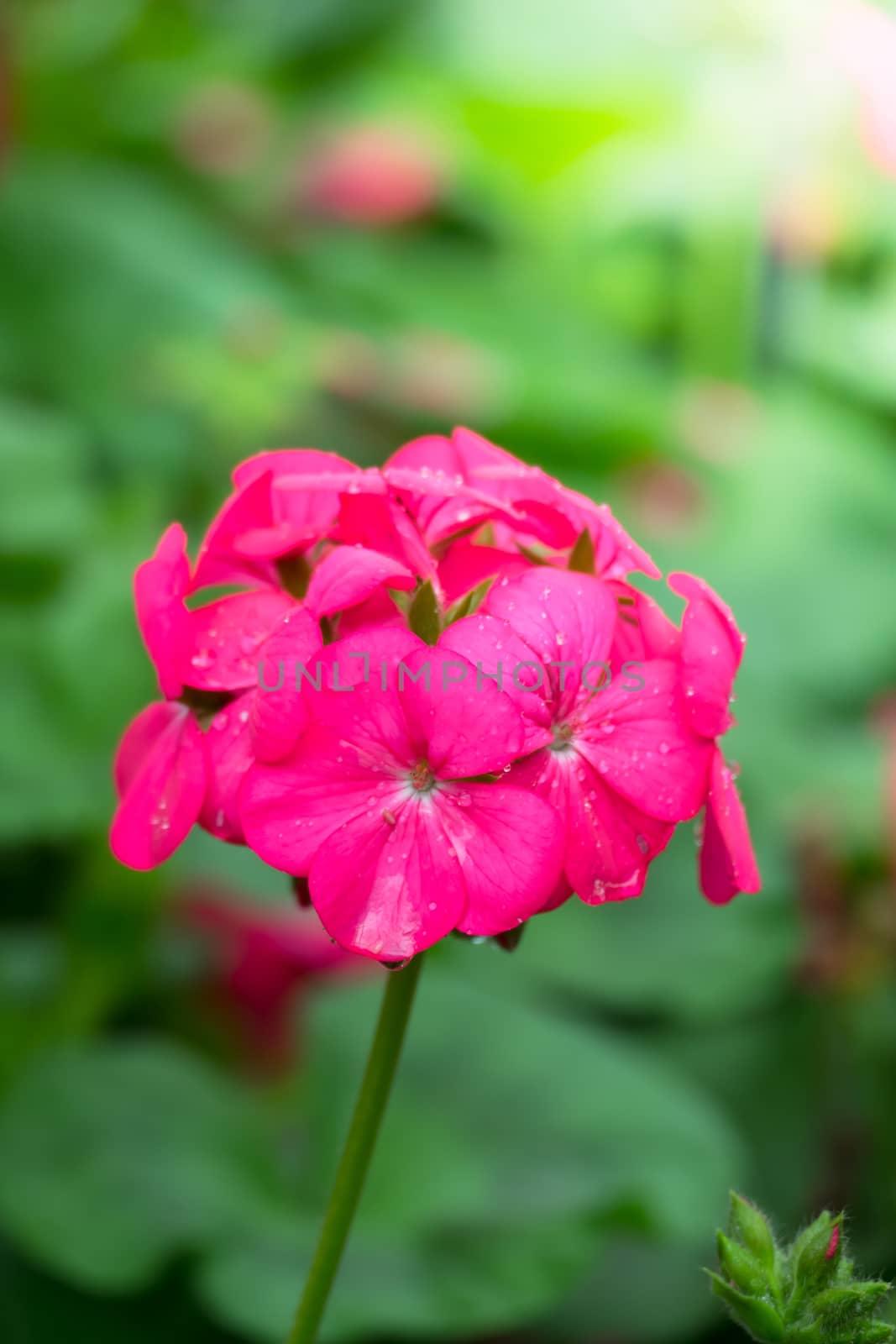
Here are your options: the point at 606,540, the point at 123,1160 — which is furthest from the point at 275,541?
the point at 123,1160

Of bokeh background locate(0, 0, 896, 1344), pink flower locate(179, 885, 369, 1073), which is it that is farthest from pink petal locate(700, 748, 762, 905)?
pink flower locate(179, 885, 369, 1073)

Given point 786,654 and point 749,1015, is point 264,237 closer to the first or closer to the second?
point 786,654

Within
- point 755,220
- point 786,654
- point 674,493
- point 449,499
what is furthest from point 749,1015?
point 755,220

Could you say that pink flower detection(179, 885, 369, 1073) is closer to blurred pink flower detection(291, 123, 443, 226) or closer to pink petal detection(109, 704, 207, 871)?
pink petal detection(109, 704, 207, 871)

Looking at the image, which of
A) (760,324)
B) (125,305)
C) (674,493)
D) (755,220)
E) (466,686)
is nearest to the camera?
(466,686)

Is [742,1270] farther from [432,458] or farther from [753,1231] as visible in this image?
[432,458]

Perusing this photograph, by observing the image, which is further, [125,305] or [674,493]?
[674,493]
